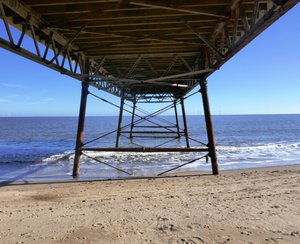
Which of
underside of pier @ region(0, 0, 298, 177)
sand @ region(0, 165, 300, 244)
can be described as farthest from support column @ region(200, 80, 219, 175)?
sand @ region(0, 165, 300, 244)

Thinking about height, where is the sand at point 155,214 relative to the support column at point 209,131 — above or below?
below

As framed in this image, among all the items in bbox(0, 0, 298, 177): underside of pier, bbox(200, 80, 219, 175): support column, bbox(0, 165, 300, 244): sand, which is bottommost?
bbox(0, 165, 300, 244): sand

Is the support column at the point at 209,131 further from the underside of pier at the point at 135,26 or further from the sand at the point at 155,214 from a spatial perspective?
the sand at the point at 155,214

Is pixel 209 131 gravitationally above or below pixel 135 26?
below

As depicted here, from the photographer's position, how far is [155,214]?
184 inches

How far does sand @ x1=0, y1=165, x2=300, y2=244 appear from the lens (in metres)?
3.82

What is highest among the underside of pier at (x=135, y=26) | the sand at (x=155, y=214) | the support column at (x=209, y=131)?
the underside of pier at (x=135, y=26)

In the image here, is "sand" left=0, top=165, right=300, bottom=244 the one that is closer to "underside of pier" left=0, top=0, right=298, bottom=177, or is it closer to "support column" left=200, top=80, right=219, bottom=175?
"support column" left=200, top=80, right=219, bottom=175

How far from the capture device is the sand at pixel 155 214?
3.82 metres

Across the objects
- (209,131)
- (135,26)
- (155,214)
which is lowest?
(155,214)

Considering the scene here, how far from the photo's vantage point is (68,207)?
523 centimetres

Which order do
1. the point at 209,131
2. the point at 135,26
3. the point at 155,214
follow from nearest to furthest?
1. the point at 155,214
2. the point at 135,26
3. the point at 209,131

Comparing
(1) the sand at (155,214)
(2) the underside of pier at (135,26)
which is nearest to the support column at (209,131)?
(2) the underside of pier at (135,26)

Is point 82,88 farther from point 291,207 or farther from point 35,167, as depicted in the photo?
point 291,207
